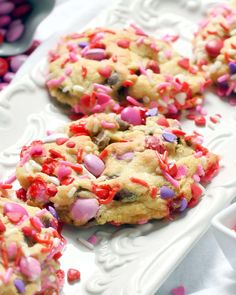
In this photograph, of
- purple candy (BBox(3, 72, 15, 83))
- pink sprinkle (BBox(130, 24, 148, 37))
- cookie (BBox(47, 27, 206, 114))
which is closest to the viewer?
cookie (BBox(47, 27, 206, 114))

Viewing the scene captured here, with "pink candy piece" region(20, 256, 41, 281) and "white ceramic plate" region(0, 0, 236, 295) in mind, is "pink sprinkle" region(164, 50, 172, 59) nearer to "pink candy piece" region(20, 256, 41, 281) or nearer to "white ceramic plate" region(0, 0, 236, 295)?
"white ceramic plate" region(0, 0, 236, 295)

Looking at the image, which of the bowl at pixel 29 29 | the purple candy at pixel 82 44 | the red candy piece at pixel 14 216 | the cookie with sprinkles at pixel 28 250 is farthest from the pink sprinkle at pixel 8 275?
the bowl at pixel 29 29

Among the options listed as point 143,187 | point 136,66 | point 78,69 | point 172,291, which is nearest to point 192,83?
point 136,66

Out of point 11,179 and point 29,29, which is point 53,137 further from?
point 29,29

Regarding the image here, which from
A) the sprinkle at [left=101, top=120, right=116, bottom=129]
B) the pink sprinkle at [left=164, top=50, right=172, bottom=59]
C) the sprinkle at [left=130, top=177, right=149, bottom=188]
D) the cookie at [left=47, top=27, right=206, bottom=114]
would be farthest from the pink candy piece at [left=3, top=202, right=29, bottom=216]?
the pink sprinkle at [left=164, top=50, right=172, bottom=59]

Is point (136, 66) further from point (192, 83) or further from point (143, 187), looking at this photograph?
point (143, 187)

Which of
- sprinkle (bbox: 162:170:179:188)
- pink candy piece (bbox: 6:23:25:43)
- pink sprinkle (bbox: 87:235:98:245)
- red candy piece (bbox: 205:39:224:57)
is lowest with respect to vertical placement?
pink candy piece (bbox: 6:23:25:43)
